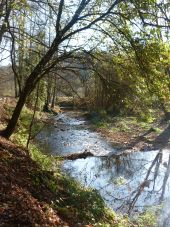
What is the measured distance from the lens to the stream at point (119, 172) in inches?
459

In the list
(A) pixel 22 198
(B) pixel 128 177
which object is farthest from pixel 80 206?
(B) pixel 128 177

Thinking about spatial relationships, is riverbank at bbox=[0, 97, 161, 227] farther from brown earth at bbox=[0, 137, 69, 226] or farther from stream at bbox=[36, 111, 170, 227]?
stream at bbox=[36, 111, 170, 227]

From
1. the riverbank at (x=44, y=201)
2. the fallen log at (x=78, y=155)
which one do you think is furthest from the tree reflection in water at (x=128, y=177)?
the riverbank at (x=44, y=201)

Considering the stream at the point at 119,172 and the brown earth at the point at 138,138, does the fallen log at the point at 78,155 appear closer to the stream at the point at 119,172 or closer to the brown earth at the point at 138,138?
the stream at the point at 119,172

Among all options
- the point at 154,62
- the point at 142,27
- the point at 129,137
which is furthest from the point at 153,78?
the point at 129,137

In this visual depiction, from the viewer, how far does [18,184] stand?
821cm

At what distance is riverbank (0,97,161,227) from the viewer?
673 centimetres

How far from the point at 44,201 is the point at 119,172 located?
7.45m

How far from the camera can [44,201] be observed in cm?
805

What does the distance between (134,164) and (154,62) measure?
260 inches

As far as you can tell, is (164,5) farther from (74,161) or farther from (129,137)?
(129,137)

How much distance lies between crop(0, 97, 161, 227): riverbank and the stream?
1.30m

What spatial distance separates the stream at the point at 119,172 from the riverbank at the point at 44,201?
1.30 m

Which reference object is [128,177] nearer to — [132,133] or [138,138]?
[138,138]
